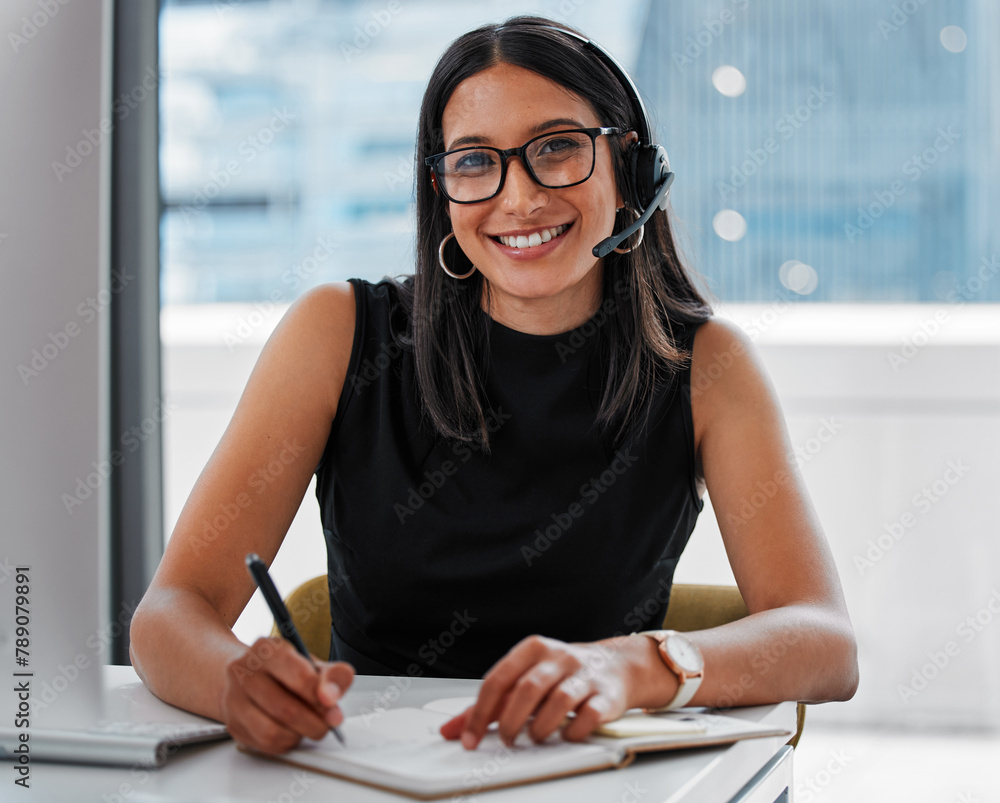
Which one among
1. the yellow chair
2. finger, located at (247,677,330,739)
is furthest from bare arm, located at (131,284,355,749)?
the yellow chair

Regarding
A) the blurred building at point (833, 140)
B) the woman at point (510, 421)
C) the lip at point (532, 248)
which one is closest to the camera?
the woman at point (510, 421)

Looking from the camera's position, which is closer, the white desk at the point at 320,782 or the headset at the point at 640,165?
the white desk at the point at 320,782

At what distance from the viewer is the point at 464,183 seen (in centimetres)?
129

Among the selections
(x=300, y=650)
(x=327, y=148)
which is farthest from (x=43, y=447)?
(x=327, y=148)

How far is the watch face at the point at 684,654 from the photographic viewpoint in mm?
822

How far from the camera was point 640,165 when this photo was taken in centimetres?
131

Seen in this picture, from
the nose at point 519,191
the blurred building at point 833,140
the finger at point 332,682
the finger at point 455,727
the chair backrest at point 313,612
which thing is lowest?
the chair backrest at point 313,612

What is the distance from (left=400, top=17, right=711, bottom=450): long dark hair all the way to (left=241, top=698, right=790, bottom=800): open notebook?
0.60m

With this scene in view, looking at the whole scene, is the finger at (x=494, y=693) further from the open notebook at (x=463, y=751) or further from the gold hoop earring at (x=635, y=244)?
the gold hoop earring at (x=635, y=244)

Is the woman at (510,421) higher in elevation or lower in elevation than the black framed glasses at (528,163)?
lower

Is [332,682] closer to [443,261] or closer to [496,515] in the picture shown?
[496,515]

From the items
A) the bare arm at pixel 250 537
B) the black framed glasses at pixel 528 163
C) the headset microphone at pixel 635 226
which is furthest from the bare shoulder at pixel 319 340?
the headset microphone at pixel 635 226

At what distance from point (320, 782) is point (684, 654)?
Answer: 1.21ft

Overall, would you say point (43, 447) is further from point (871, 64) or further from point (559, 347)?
point (871, 64)
